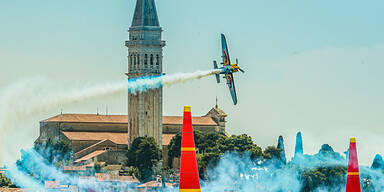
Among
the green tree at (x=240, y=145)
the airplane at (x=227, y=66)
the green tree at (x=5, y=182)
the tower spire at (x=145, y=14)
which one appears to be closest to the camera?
the airplane at (x=227, y=66)

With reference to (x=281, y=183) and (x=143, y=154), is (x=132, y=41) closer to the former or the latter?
(x=143, y=154)

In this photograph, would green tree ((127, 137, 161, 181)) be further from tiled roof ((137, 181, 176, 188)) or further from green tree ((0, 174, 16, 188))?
green tree ((0, 174, 16, 188))

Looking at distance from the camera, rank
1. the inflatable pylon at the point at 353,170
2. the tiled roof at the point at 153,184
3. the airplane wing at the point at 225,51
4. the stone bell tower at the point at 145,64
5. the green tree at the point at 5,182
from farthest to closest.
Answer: the stone bell tower at the point at 145,64 < the tiled roof at the point at 153,184 < the green tree at the point at 5,182 < the airplane wing at the point at 225,51 < the inflatable pylon at the point at 353,170

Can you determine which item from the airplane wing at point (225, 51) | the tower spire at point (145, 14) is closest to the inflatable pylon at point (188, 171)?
the airplane wing at point (225, 51)

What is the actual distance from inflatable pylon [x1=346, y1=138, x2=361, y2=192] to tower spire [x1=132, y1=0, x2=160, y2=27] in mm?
115699

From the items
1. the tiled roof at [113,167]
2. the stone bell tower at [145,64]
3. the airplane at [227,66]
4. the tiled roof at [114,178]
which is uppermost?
the stone bell tower at [145,64]

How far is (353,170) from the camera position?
7738cm

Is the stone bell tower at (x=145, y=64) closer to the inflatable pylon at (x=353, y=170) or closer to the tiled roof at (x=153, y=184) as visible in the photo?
the tiled roof at (x=153, y=184)

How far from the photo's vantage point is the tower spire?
7542 inches

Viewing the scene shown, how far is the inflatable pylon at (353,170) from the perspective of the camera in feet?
253

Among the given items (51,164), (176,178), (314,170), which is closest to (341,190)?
(314,170)

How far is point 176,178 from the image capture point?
17025 centimetres

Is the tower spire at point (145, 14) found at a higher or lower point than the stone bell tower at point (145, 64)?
higher

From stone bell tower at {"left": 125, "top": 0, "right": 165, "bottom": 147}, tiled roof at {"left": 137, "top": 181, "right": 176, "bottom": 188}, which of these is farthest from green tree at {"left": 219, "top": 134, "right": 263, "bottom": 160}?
tiled roof at {"left": 137, "top": 181, "right": 176, "bottom": 188}
